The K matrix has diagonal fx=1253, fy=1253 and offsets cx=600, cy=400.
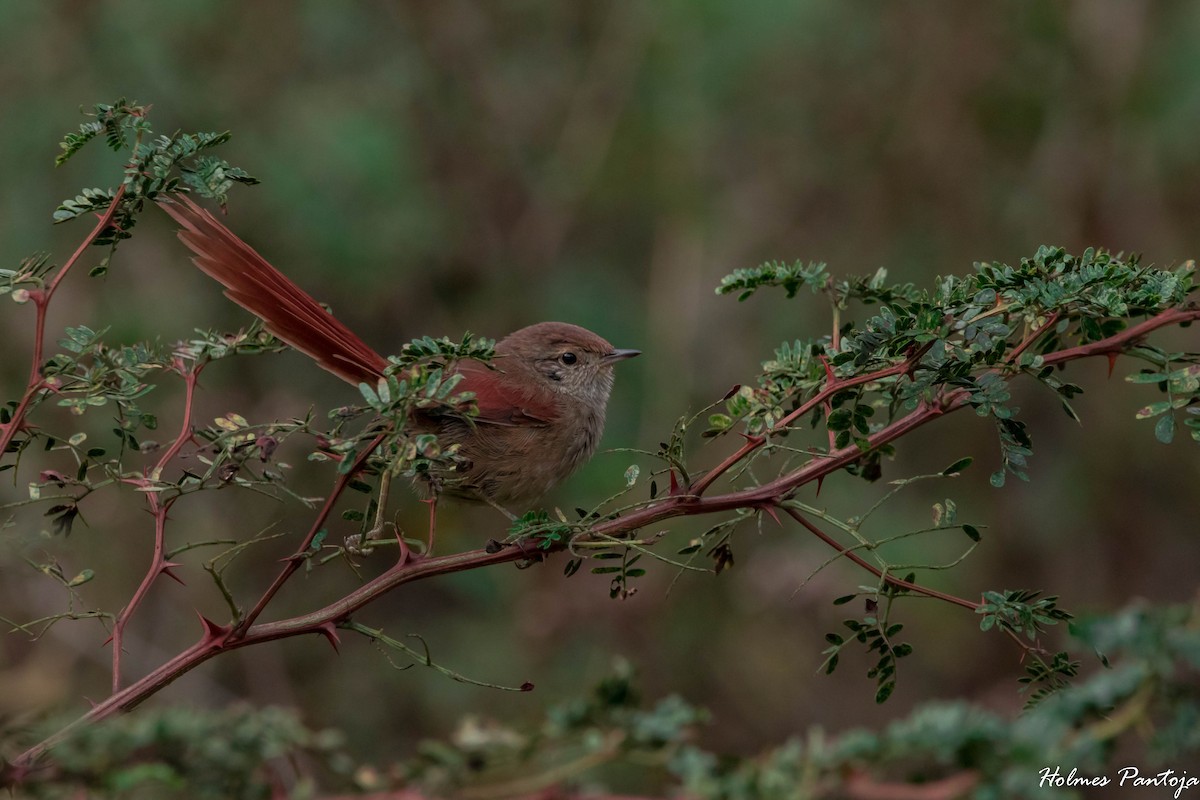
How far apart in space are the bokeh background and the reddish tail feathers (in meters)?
2.58

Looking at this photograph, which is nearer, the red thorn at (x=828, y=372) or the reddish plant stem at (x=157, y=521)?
the reddish plant stem at (x=157, y=521)

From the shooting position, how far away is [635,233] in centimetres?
719

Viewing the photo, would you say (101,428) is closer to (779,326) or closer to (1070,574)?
(779,326)

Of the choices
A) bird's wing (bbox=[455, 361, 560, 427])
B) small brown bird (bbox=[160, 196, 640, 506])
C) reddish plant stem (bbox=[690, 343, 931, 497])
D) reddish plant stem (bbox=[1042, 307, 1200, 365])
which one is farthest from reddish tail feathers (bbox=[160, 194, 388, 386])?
reddish plant stem (bbox=[1042, 307, 1200, 365])

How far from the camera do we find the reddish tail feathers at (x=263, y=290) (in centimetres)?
278

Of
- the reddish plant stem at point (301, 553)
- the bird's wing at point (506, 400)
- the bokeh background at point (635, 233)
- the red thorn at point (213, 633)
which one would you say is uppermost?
the bokeh background at point (635, 233)

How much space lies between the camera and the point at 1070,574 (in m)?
6.55

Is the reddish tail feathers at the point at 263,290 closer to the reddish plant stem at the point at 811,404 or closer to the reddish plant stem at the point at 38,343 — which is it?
the reddish plant stem at the point at 38,343

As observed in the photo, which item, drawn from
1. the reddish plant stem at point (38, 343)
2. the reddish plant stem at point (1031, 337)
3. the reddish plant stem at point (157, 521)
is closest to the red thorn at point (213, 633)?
the reddish plant stem at point (157, 521)

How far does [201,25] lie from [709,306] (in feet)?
9.73

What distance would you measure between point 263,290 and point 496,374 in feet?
4.85

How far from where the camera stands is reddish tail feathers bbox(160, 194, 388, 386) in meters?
2.78

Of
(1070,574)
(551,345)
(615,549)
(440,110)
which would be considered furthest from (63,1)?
(1070,574)

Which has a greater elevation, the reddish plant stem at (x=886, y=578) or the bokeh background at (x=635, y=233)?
the bokeh background at (x=635, y=233)
